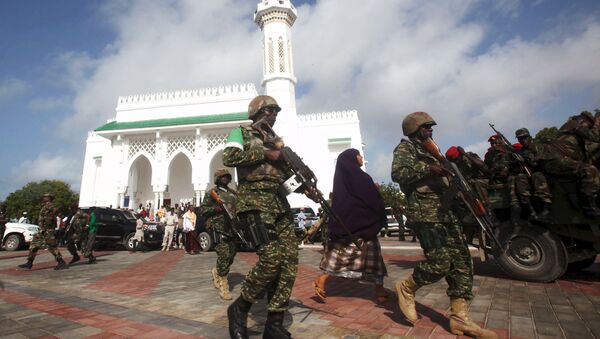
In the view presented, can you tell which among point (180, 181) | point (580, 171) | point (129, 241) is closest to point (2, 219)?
point (129, 241)

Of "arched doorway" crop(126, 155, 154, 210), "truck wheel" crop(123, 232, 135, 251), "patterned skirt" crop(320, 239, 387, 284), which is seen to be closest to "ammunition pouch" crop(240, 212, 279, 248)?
"patterned skirt" crop(320, 239, 387, 284)

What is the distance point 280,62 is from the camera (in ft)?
88.6

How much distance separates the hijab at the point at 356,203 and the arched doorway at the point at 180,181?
26.1m

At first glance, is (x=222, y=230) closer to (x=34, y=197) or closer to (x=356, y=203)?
(x=356, y=203)

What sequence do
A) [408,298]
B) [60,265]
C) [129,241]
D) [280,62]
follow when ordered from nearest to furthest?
[408,298]
[60,265]
[129,241]
[280,62]

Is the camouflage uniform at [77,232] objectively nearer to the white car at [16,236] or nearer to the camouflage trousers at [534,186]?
the white car at [16,236]

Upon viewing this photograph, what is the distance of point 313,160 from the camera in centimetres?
2916

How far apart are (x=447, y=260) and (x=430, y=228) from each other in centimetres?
28

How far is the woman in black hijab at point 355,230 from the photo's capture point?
12.9ft

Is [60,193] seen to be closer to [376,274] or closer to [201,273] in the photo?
[201,273]

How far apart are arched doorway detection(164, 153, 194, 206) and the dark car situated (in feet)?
51.9

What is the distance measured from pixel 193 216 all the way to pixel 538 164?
981 cm

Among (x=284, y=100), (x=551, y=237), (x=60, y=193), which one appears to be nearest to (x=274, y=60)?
(x=284, y=100)

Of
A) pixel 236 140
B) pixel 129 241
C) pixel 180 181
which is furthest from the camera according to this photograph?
pixel 180 181
